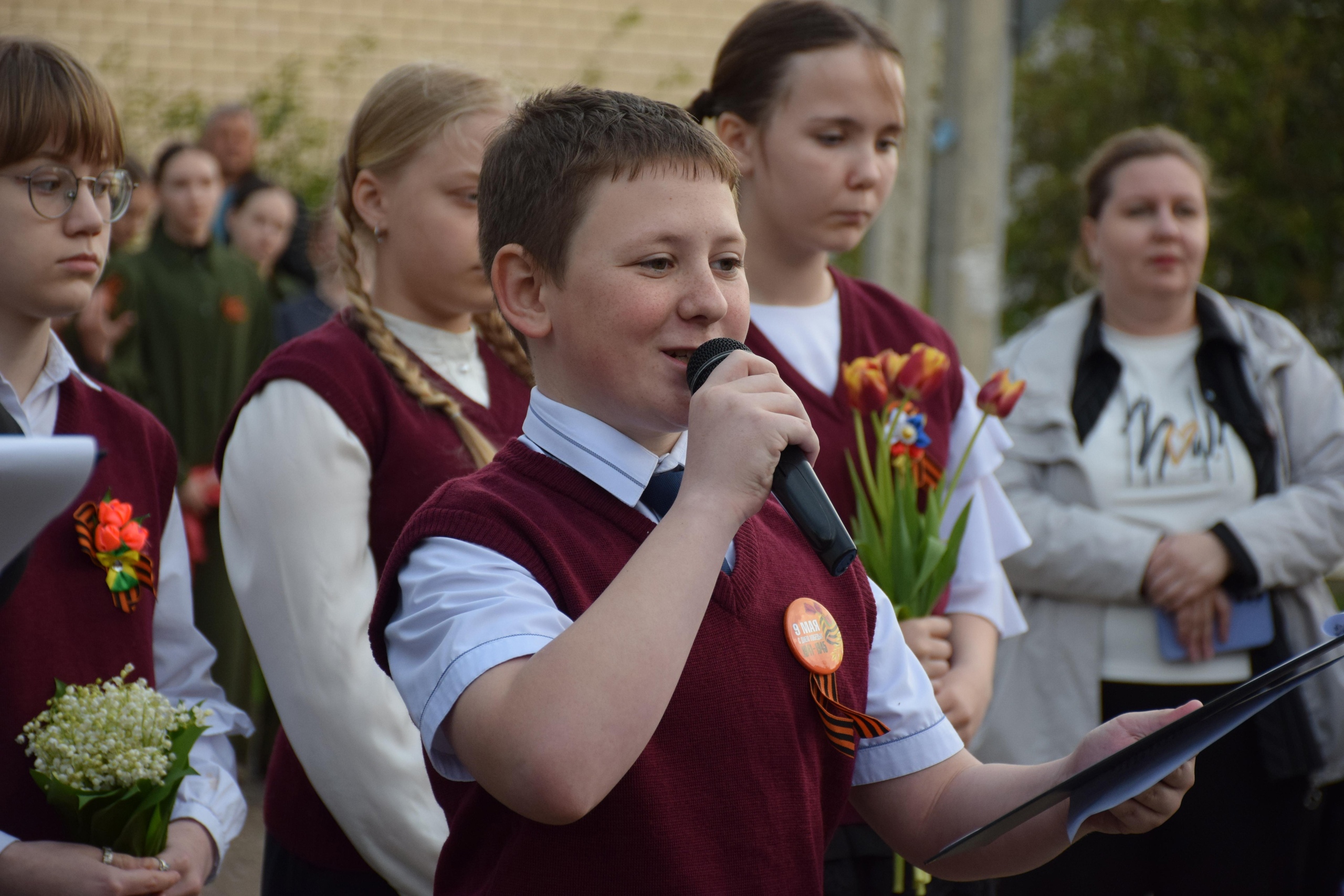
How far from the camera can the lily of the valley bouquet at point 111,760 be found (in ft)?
6.42

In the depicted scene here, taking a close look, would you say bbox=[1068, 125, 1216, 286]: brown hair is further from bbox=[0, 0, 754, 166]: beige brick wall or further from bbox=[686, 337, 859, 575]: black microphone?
bbox=[0, 0, 754, 166]: beige brick wall

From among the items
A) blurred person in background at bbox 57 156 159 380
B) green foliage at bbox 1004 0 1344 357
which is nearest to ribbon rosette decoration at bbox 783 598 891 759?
blurred person in background at bbox 57 156 159 380

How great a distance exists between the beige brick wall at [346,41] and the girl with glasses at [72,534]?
7.70 meters

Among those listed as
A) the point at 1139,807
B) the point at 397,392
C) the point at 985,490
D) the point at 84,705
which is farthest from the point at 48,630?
the point at 985,490

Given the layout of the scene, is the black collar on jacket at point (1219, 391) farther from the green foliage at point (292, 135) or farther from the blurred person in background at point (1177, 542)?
the green foliage at point (292, 135)

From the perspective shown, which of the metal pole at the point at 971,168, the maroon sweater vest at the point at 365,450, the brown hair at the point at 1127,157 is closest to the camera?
the maroon sweater vest at the point at 365,450

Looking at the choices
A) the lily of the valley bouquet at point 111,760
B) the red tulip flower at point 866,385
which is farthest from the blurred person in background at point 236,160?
the lily of the valley bouquet at point 111,760

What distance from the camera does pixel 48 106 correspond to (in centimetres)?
217

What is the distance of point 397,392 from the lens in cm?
229

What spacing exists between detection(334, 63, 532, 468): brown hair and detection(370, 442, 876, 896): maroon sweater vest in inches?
26.5

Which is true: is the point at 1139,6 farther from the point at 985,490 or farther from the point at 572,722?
the point at 572,722

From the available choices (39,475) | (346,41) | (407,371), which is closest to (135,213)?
(346,41)

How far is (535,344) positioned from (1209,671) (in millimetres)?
2493

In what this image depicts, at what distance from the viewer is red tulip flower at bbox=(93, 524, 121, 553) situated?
84.9 inches
